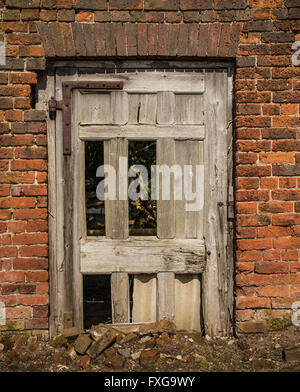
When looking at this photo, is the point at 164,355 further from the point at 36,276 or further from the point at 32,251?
the point at 32,251

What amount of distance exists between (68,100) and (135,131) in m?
0.60

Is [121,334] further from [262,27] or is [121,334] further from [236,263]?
[262,27]

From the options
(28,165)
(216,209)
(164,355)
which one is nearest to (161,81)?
(216,209)

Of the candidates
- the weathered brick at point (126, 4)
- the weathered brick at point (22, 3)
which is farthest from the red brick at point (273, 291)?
the weathered brick at point (22, 3)

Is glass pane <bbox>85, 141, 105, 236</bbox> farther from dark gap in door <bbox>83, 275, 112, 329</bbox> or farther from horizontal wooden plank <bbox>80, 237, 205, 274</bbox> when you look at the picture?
dark gap in door <bbox>83, 275, 112, 329</bbox>

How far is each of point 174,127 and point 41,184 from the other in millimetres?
1165

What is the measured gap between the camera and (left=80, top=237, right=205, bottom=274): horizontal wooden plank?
9.46ft

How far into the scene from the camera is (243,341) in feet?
9.05

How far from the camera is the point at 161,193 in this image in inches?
114

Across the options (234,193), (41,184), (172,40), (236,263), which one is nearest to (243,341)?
(236,263)

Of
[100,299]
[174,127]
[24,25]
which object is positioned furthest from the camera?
[100,299]

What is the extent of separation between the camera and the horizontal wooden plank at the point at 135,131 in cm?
284

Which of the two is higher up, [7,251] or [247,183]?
[247,183]

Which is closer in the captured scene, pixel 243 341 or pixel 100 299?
pixel 243 341
